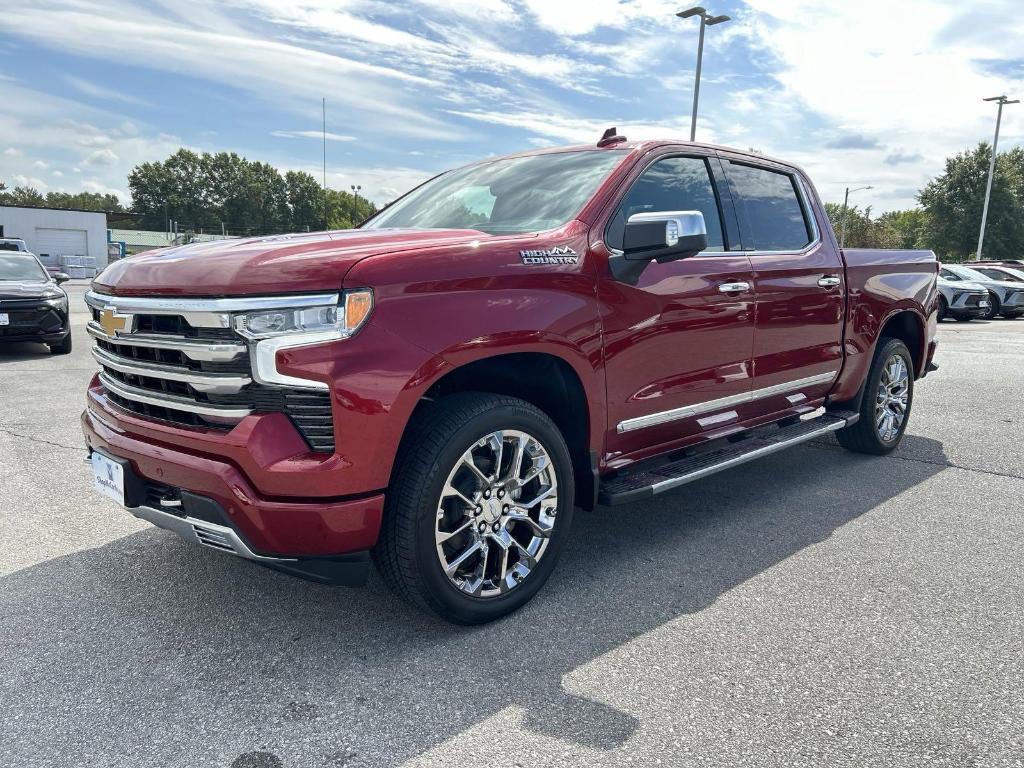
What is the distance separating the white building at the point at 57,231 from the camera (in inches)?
2101

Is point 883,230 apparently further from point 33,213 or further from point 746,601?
point 746,601

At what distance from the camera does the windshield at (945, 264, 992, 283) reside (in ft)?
66.9

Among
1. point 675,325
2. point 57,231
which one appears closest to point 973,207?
point 675,325

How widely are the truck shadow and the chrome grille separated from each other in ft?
2.63

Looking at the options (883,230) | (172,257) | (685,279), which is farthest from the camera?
(883,230)

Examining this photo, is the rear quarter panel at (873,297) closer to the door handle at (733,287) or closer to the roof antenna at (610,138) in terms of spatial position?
the door handle at (733,287)

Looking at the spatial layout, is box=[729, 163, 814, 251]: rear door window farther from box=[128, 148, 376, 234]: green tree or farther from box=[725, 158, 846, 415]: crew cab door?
box=[128, 148, 376, 234]: green tree

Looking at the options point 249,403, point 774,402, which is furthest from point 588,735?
point 774,402

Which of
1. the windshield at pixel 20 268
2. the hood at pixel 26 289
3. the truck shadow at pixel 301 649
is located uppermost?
the windshield at pixel 20 268

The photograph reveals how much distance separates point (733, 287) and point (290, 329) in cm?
231

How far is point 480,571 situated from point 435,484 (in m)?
0.46

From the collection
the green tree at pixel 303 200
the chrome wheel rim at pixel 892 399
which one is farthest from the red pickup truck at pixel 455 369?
the green tree at pixel 303 200

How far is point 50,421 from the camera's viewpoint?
6.27 metres

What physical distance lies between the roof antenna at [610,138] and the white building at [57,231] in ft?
187
